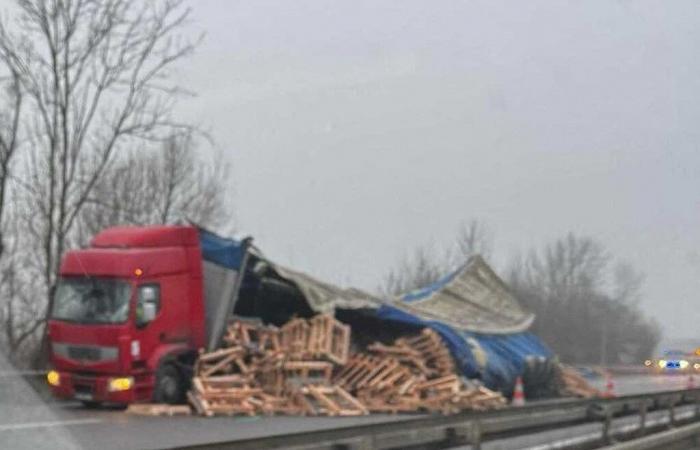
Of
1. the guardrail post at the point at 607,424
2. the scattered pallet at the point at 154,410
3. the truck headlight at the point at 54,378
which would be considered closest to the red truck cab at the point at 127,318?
the truck headlight at the point at 54,378

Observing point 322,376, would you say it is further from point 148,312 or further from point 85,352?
point 85,352

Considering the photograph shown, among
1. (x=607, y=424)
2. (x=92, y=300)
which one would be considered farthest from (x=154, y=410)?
(x=607, y=424)

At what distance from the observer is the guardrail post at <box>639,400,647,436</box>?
44.9 feet

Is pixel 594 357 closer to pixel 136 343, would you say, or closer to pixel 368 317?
pixel 368 317

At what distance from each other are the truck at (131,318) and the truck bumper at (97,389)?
19mm

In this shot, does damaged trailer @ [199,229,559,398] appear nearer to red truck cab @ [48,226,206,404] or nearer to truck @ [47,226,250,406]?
truck @ [47,226,250,406]

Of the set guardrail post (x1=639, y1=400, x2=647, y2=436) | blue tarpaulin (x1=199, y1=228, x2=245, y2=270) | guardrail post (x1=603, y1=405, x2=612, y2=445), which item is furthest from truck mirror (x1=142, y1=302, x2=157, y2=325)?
guardrail post (x1=603, y1=405, x2=612, y2=445)

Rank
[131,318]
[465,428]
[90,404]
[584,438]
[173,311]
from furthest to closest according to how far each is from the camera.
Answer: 1. [173,311]
2. [90,404]
3. [131,318]
4. [584,438]
5. [465,428]

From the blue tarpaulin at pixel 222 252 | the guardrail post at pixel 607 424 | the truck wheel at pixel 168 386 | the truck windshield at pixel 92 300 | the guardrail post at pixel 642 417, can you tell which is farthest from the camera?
the blue tarpaulin at pixel 222 252

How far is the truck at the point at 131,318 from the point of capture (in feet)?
73.5

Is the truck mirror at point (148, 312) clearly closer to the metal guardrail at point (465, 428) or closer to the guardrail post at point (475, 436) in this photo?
the metal guardrail at point (465, 428)

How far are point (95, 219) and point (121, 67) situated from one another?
6362 millimetres

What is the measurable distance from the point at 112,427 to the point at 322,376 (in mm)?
6286

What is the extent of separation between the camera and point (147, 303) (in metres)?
22.7
